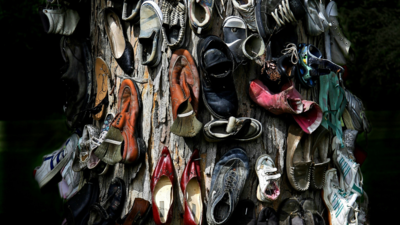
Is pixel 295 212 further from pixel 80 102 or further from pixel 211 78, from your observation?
pixel 80 102

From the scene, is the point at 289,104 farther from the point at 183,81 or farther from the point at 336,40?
the point at 336,40

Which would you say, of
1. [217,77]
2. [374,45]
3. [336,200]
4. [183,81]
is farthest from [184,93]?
[374,45]

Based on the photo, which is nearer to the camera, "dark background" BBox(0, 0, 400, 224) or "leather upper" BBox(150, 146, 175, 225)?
"leather upper" BBox(150, 146, 175, 225)

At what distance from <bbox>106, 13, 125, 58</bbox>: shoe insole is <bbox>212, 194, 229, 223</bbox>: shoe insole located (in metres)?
0.77

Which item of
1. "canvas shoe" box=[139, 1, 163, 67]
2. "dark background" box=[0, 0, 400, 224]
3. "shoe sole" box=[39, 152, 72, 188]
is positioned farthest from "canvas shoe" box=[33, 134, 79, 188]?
"canvas shoe" box=[139, 1, 163, 67]

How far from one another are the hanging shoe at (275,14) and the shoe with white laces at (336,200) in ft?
2.32

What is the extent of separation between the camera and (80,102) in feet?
7.66

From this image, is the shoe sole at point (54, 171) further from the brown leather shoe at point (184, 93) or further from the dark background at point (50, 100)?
the brown leather shoe at point (184, 93)

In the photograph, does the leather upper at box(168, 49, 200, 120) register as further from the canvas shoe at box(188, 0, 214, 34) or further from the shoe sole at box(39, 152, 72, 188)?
the shoe sole at box(39, 152, 72, 188)

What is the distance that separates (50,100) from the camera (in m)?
4.30

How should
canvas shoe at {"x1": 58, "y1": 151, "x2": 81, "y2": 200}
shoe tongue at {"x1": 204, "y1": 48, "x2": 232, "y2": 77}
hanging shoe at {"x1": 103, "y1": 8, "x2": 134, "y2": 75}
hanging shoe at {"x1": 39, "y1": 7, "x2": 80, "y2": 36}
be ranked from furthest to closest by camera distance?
1. canvas shoe at {"x1": 58, "y1": 151, "x2": 81, "y2": 200}
2. hanging shoe at {"x1": 39, "y1": 7, "x2": 80, "y2": 36}
3. hanging shoe at {"x1": 103, "y1": 8, "x2": 134, "y2": 75}
4. shoe tongue at {"x1": 204, "y1": 48, "x2": 232, "y2": 77}

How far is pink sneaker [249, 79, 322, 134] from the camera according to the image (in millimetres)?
1743

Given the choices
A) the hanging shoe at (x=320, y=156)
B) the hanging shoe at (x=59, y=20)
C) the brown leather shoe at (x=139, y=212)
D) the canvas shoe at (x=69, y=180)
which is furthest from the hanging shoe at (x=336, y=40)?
the canvas shoe at (x=69, y=180)

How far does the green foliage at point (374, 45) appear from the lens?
4938 mm
